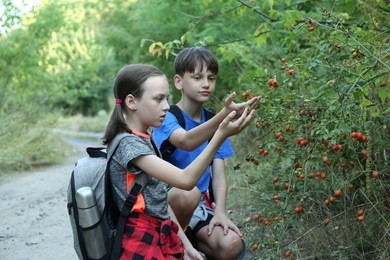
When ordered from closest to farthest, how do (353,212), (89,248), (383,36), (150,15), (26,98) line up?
(89,248)
(383,36)
(353,212)
(150,15)
(26,98)

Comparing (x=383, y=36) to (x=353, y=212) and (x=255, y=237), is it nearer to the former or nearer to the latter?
(x=353, y=212)

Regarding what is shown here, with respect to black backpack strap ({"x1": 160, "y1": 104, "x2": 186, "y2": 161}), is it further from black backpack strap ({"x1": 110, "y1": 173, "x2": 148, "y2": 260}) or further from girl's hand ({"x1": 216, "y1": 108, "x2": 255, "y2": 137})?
girl's hand ({"x1": 216, "y1": 108, "x2": 255, "y2": 137})

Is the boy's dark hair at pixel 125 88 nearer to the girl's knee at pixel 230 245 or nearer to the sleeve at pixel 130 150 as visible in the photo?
the sleeve at pixel 130 150

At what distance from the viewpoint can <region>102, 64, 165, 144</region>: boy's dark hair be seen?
3.10 meters

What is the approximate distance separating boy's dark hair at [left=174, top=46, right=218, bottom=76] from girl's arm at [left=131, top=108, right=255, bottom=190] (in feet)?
3.05

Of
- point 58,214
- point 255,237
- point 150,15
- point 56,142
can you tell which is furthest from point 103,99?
point 255,237

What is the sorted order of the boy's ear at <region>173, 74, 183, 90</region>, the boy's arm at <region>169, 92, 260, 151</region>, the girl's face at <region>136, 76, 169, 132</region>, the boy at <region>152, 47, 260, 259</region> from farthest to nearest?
the boy's ear at <region>173, 74, 183, 90</region>
the boy at <region>152, 47, 260, 259</region>
the girl's face at <region>136, 76, 169, 132</region>
the boy's arm at <region>169, 92, 260, 151</region>

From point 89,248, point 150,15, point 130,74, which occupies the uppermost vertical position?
point 130,74

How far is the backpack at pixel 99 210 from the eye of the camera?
2.82 m

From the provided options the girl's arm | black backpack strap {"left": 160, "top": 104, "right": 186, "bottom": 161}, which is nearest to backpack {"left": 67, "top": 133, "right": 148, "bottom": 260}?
the girl's arm

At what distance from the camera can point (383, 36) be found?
3516 mm

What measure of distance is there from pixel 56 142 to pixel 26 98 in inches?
49.6

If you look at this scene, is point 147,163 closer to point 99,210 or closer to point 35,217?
point 99,210

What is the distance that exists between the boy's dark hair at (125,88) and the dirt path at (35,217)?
7.07ft
